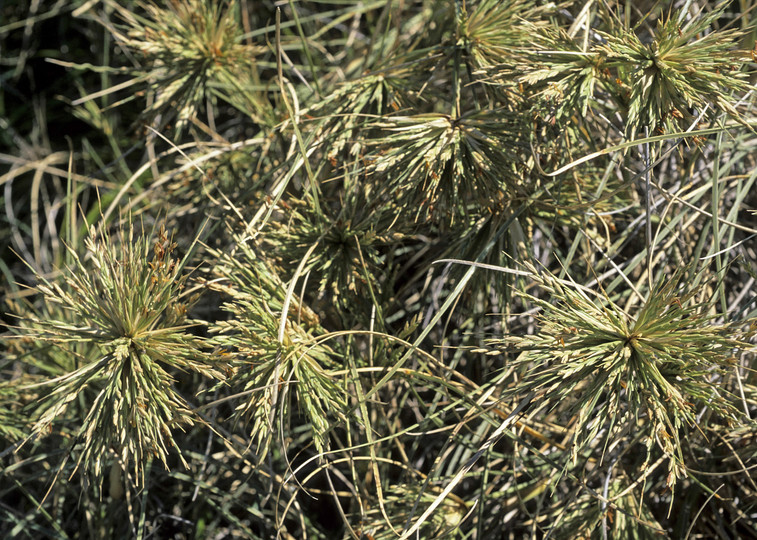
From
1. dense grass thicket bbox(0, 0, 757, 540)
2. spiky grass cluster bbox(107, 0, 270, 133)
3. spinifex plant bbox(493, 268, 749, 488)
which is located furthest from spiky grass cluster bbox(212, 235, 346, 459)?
spiky grass cluster bbox(107, 0, 270, 133)

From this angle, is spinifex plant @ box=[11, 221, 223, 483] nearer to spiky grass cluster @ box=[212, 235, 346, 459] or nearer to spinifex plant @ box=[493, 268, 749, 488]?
spiky grass cluster @ box=[212, 235, 346, 459]

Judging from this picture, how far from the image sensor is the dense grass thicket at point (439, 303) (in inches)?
26.9

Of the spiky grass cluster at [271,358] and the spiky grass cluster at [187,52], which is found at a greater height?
the spiky grass cluster at [187,52]

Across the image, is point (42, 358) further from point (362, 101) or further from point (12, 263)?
point (362, 101)

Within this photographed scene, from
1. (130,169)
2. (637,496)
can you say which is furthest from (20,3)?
(637,496)

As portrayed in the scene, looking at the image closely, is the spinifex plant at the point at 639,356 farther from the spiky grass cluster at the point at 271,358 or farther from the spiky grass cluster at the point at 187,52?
the spiky grass cluster at the point at 187,52

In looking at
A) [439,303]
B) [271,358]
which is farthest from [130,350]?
[439,303]

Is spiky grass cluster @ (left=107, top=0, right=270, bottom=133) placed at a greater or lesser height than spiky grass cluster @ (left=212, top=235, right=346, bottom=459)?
greater

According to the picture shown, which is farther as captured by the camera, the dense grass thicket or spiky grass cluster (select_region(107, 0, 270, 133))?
spiky grass cluster (select_region(107, 0, 270, 133))

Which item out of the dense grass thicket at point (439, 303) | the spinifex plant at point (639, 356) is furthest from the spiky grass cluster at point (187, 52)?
the spinifex plant at point (639, 356)

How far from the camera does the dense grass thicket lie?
683 mm

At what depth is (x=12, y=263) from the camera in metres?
1.38

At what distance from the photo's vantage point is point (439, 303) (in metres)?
1.00

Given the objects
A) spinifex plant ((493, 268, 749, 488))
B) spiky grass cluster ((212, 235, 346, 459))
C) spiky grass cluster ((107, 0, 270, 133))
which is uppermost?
spiky grass cluster ((107, 0, 270, 133))
